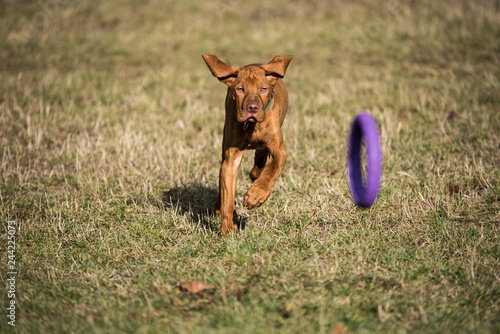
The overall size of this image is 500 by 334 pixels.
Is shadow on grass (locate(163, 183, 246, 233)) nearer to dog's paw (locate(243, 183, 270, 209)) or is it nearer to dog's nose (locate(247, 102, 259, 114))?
dog's paw (locate(243, 183, 270, 209))

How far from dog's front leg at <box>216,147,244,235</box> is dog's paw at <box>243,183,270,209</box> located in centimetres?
31

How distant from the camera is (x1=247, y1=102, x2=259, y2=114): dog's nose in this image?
3.88m

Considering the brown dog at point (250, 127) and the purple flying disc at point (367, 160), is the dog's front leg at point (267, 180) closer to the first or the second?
the brown dog at point (250, 127)

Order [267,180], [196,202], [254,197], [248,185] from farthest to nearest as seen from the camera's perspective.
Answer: [248,185] < [196,202] < [267,180] < [254,197]

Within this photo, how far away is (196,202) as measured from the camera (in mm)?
5344

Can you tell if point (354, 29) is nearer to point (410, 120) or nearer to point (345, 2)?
point (345, 2)

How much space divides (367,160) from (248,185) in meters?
2.11

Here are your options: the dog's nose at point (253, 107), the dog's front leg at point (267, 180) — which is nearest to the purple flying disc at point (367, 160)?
the dog's front leg at point (267, 180)

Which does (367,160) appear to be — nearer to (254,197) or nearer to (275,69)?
(254,197)

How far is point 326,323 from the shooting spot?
308 cm

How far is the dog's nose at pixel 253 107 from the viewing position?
153 inches

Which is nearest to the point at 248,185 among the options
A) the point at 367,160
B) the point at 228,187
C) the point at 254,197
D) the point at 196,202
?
the point at 196,202

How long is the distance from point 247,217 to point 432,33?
882 centimetres

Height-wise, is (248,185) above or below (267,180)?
below
